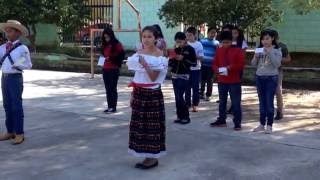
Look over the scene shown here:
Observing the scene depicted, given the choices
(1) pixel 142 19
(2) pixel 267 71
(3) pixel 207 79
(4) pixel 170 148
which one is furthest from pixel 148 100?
(1) pixel 142 19

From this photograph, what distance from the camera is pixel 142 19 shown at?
872 inches

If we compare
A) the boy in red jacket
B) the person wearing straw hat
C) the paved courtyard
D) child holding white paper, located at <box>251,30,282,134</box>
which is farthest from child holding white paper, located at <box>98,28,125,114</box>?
child holding white paper, located at <box>251,30,282,134</box>

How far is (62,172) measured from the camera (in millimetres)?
6152

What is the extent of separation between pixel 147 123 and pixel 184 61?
2949 millimetres

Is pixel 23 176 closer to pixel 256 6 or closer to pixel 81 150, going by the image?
pixel 81 150

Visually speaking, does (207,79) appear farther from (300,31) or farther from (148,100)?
(300,31)

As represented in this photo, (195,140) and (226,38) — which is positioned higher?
(226,38)

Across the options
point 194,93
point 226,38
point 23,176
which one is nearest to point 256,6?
point 194,93

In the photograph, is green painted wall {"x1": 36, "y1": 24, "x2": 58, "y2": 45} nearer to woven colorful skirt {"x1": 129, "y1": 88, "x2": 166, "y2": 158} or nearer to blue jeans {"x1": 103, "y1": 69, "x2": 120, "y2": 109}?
blue jeans {"x1": 103, "y1": 69, "x2": 120, "y2": 109}

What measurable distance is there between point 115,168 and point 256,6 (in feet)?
36.6

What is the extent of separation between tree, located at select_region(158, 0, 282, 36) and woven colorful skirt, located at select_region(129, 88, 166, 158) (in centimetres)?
1036

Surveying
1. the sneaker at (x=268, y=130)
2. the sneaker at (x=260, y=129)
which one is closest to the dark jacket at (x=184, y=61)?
the sneaker at (x=260, y=129)

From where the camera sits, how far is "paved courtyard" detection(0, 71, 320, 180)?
610 centimetres

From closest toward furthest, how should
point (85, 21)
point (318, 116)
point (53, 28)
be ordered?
1. point (318, 116)
2. point (85, 21)
3. point (53, 28)
